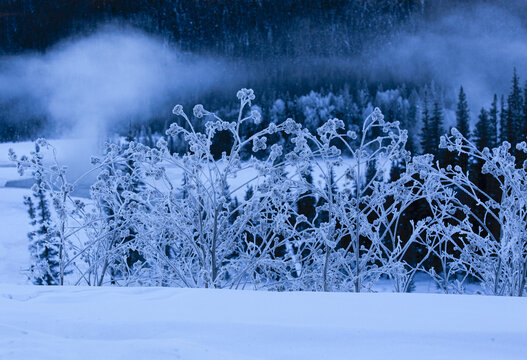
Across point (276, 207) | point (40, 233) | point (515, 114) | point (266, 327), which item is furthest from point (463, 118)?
point (40, 233)

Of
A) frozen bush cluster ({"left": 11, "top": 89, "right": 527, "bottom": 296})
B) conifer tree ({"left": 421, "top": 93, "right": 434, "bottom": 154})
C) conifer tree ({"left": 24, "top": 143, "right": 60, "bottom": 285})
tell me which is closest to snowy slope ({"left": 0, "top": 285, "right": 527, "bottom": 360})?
frozen bush cluster ({"left": 11, "top": 89, "right": 527, "bottom": 296})

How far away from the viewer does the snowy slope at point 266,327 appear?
2.81ft

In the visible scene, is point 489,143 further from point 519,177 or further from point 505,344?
point 505,344

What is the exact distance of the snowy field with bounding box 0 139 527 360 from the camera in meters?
0.86

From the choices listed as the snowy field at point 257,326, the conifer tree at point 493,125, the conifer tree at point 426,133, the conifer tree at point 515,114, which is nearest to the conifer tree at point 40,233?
the snowy field at point 257,326

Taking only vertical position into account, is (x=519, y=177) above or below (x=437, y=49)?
below

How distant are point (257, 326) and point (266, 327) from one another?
0.02m

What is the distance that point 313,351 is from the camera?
0.87 m

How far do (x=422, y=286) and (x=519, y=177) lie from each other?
1273mm

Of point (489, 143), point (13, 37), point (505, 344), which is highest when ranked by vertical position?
point (13, 37)

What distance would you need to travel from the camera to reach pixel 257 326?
0.95 metres

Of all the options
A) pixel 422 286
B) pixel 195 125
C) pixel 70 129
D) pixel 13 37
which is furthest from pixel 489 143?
pixel 13 37

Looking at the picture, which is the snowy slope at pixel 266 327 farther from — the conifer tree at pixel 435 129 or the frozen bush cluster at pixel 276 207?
the conifer tree at pixel 435 129

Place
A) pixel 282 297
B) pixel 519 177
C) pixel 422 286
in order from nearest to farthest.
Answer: pixel 282 297 < pixel 519 177 < pixel 422 286
